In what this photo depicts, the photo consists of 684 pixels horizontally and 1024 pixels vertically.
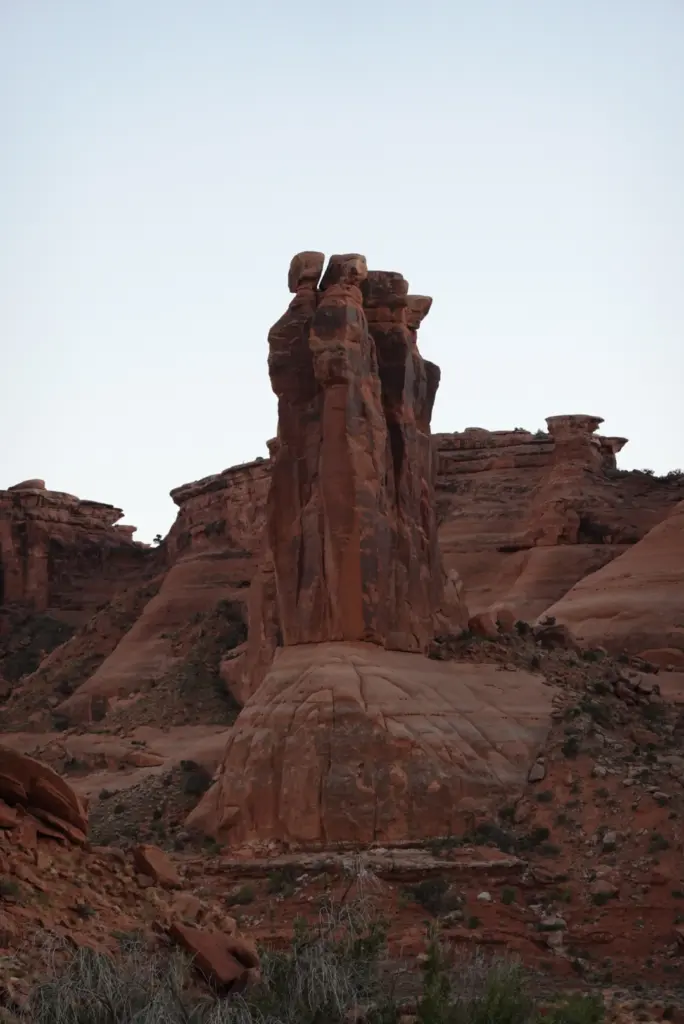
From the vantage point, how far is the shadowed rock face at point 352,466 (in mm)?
35125

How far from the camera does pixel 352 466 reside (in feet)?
116

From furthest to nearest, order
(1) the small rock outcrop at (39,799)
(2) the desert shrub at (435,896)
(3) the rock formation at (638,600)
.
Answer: (3) the rock formation at (638,600)
(2) the desert shrub at (435,896)
(1) the small rock outcrop at (39,799)

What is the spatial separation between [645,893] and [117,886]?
1388 centimetres

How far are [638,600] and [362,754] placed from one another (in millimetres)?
20202

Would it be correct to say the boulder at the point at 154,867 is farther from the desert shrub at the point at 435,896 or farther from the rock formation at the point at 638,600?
the rock formation at the point at 638,600

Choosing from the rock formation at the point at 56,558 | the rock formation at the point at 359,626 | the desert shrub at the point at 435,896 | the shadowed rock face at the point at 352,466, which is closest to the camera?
the desert shrub at the point at 435,896

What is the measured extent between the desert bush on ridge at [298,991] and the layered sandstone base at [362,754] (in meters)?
12.2

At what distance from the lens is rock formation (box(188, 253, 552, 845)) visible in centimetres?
3195

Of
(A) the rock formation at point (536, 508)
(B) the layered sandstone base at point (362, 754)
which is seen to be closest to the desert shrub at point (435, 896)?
(B) the layered sandstone base at point (362, 754)

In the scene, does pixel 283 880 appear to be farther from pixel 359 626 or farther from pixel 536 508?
pixel 536 508

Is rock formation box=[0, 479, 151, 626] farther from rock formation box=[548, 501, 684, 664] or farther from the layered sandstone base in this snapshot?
the layered sandstone base

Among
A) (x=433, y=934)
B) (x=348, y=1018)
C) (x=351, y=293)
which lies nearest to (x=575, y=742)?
(x=351, y=293)

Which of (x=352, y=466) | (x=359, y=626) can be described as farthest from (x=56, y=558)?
(x=359, y=626)

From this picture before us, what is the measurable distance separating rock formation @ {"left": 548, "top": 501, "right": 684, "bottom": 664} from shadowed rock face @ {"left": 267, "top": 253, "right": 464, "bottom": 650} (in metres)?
10.4
